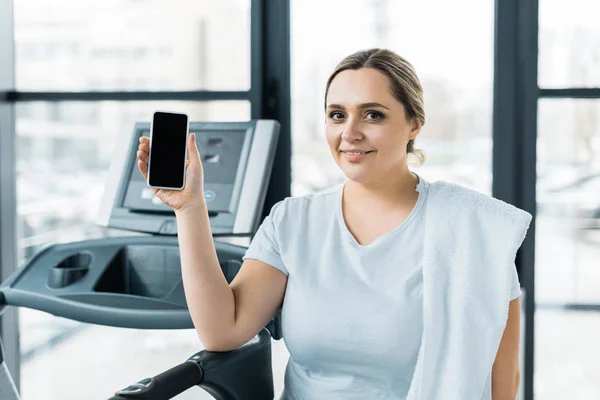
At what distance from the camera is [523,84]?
197cm

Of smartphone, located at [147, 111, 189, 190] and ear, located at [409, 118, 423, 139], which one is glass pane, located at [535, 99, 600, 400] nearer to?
ear, located at [409, 118, 423, 139]

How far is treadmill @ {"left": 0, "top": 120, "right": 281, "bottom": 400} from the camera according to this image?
57.7 inches

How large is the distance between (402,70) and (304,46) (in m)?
0.81

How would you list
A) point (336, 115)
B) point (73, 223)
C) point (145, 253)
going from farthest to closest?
1. point (73, 223)
2. point (145, 253)
3. point (336, 115)

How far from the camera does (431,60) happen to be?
202cm

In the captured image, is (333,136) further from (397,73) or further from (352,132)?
(397,73)

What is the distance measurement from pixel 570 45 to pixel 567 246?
0.61m

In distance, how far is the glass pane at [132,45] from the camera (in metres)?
2.11

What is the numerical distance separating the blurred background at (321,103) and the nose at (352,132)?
2.44ft

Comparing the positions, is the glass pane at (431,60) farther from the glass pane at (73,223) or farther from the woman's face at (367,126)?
the woman's face at (367,126)

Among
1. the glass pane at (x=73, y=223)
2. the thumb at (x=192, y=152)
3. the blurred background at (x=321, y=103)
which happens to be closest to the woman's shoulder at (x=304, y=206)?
the thumb at (x=192, y=152)

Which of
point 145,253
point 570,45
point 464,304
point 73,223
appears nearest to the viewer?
point 464,304

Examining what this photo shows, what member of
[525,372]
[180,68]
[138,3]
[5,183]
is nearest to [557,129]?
[525,372]

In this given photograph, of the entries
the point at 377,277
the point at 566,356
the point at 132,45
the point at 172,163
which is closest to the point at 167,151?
the point at 172,163
